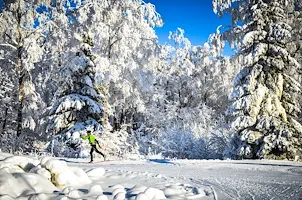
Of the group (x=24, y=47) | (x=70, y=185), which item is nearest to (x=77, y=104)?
(x=24, y=47)

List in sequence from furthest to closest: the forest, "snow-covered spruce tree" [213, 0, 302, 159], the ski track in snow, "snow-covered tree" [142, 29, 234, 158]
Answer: "snow-covered tree" [142, 29, 234, 158], the forest, "snow-covered spruce tree" [213, 0, 302, 159], the ski track in snow

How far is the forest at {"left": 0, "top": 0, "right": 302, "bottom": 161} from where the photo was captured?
15.0 meters

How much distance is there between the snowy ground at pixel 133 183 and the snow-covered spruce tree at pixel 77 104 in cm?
869

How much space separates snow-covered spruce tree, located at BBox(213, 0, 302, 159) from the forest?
46mm

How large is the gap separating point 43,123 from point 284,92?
1404cm

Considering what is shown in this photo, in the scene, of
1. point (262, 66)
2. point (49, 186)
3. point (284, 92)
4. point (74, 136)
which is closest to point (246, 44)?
point (262, 66)

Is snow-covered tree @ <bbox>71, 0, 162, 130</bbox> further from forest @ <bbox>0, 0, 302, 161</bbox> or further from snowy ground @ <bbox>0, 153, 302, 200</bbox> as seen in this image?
snowy ground @ <bbox>0, 153, 302, 200</bbox>

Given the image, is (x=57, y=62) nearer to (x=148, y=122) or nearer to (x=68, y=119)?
(x=68, y=119)

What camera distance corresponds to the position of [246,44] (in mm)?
15500

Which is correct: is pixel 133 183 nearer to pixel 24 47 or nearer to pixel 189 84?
pixel 24 47

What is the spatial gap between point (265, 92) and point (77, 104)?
951 cm

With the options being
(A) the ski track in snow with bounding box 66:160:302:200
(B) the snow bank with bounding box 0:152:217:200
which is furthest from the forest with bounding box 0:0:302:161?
(B) the snow bank with bounding box 0:152:217:200

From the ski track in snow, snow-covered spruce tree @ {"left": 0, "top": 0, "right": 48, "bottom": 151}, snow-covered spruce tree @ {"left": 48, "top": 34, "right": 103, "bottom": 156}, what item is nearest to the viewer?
the ski track in snow

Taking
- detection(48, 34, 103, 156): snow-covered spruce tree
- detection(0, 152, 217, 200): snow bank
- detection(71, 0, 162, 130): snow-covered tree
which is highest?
detection(71, 0, 162, 130): snow-covered tree
